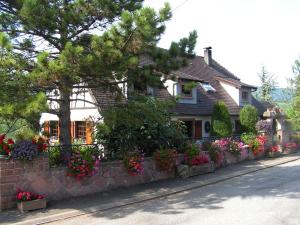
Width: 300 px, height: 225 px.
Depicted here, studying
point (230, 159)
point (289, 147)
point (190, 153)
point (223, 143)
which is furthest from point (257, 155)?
point (190, 153)

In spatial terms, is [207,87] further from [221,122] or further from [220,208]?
[220,208]

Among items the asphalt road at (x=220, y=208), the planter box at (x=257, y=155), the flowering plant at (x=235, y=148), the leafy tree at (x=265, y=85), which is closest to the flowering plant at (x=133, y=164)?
the asphalt road at (x=220, y=208)

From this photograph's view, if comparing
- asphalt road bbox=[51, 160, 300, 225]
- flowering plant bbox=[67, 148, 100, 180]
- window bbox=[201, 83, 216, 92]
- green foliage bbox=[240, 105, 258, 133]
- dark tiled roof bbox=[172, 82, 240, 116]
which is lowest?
asphalt road bbox=[51, 160, 300, 225]

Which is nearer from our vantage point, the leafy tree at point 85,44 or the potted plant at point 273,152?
the leafy tree at point 85,44

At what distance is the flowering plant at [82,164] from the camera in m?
10.3

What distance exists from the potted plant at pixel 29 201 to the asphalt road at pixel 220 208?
104 cm

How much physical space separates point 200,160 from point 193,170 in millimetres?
626

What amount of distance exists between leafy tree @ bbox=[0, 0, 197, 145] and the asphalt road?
320 cm

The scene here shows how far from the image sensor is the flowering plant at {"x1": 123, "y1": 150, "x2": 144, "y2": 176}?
1169 centimetres

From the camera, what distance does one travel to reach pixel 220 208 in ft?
30.3

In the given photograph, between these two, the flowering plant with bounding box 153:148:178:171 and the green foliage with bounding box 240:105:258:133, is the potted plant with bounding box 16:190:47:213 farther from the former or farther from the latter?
the green foliage with bounding box 240:105:258:133

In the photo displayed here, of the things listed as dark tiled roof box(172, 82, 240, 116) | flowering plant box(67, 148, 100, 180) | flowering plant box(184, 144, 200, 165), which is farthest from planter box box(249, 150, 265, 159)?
flowering plant box(67, 148, 100, 180)

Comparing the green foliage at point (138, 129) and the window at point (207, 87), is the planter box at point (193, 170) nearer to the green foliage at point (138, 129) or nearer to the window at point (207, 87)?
the green foliage at point (138, 129)

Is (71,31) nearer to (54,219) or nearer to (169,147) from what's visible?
(54,219)
